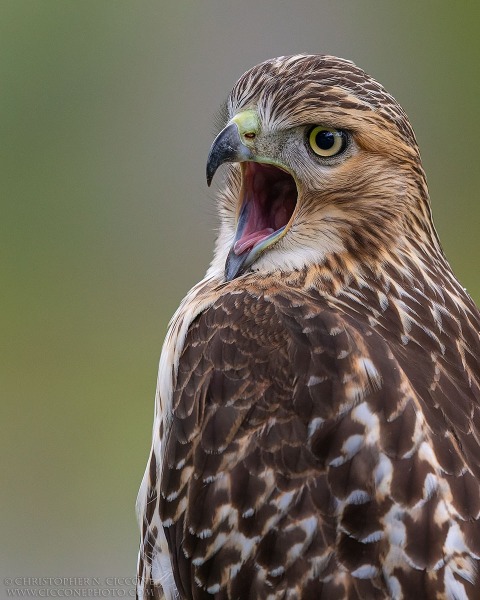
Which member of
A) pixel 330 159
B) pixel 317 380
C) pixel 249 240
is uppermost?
A: pixel 330 159

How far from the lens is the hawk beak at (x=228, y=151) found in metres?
4.04

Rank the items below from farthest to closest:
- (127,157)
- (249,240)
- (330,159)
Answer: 1. (127,157)
2. (249,240)
3. (330,159)

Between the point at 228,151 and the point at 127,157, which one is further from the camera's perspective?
the point at 127,157

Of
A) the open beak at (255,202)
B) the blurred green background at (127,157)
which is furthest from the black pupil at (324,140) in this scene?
the blurred green background at (127,157)

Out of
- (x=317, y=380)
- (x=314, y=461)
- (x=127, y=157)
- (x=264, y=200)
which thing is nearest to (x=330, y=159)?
(x=264, y=200)

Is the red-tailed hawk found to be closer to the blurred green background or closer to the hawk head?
the hawk head

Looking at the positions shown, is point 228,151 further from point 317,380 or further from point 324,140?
point 317,380

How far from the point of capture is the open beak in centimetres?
406

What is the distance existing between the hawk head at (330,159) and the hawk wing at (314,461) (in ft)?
0.76

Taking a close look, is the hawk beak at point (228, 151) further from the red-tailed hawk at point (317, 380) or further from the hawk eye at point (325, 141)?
the hawk eye at point (325, 141)

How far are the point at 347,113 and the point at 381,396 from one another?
92 centimetres

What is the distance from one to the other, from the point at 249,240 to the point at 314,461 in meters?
0.93

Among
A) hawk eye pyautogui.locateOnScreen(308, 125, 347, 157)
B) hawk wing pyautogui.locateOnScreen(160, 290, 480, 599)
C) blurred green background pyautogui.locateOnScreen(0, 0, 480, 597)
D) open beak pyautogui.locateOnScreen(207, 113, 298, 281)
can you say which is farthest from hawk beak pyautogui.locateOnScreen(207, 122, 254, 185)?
blurred green background pyautogui.locateOnScreen(0, 0, 480, 597)

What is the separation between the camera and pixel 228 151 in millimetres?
4043
